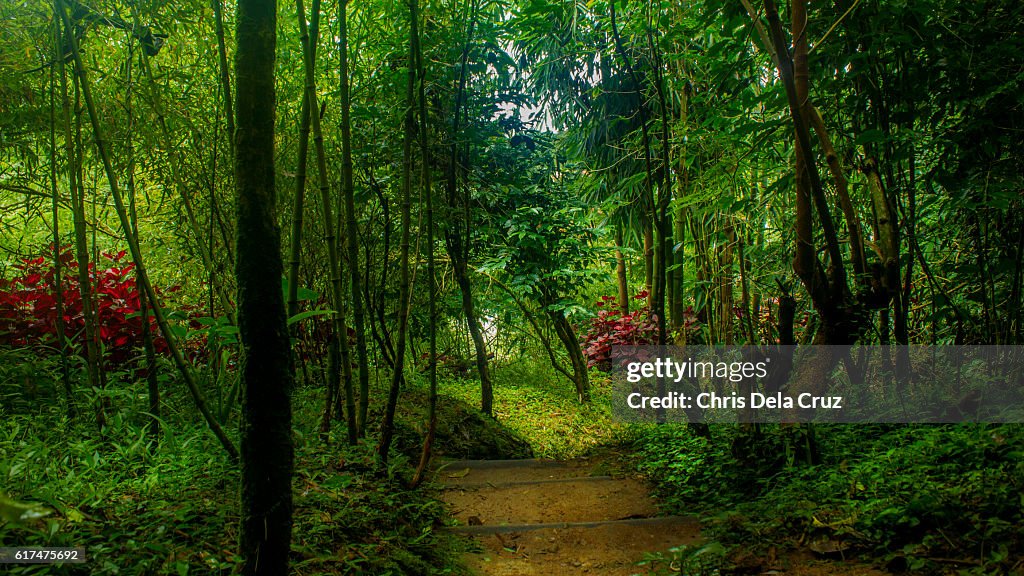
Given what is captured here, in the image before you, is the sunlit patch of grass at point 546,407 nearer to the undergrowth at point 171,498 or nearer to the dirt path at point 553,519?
the dirt path at point 553,519

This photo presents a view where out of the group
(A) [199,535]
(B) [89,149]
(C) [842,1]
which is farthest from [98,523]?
(C) [842,1]

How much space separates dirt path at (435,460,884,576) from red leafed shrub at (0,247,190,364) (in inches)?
66.2

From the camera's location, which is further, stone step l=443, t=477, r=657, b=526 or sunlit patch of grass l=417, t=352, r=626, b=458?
sunlit patch of grass l=417, t=352, r=626, b=458

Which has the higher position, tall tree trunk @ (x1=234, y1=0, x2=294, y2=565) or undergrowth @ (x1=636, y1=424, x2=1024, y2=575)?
tall tree trunk @ (x1=234, y1=0, x2=294, y2=565)

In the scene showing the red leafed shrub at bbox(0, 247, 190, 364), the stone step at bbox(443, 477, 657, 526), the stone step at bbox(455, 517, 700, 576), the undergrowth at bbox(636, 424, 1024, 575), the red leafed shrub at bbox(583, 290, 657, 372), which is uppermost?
the red leafed shrub at bbox(0, 247, 190, 364)

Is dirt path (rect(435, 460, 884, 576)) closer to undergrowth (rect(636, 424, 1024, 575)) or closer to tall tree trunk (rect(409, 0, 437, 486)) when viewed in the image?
undergrowth (rect(636, 424, 1024, 575))

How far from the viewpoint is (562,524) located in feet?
7.11

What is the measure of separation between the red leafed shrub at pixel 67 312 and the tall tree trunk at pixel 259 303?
1.81 m

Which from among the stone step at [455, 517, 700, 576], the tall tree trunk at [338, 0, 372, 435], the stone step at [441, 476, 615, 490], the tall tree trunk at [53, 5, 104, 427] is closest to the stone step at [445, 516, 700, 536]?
the stone step at [455, 517, 700, 576]

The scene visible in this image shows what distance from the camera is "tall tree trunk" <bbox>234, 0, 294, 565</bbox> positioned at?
3.51ft

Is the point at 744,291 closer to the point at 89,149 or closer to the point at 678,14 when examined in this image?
the point at 678,14

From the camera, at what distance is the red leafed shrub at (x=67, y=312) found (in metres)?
2.47

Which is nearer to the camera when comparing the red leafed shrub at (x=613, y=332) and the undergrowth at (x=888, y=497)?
the undergrowth at (x=888, y=497)

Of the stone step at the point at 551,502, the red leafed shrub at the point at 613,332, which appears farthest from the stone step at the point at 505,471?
the red leafed shrub at the point at 613,332
